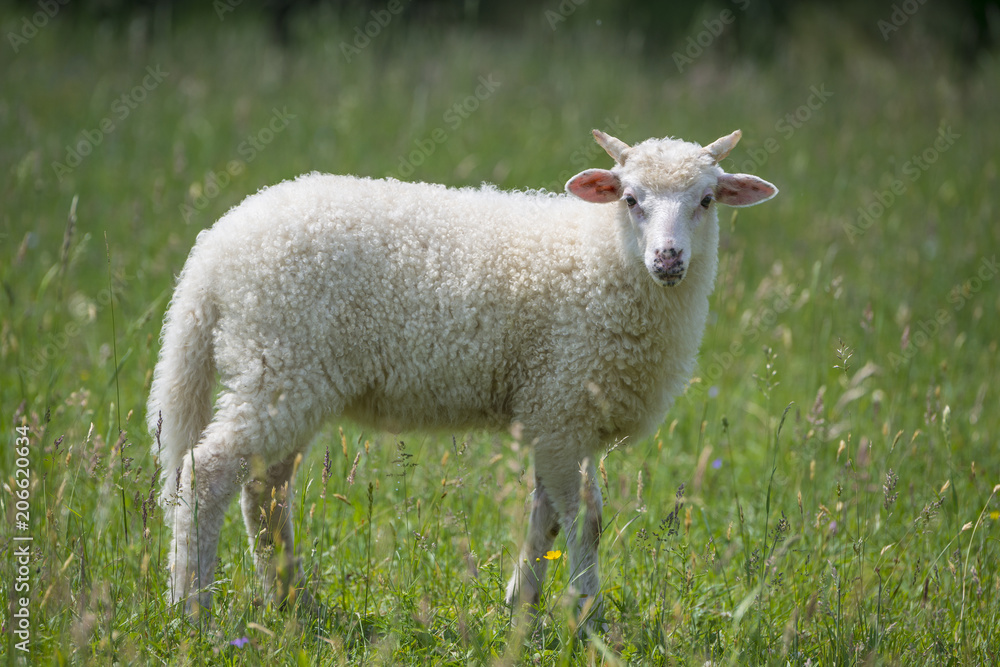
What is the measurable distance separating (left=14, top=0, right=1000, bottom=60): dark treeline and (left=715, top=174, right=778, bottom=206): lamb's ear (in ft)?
24.0

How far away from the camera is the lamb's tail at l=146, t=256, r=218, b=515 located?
288 cm

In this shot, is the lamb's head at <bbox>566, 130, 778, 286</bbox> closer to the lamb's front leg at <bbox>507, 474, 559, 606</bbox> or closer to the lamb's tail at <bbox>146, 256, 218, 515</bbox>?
the lamb's front leg at <bbox>507, 474, 559, 606</bbox>

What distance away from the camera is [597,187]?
3.10 m

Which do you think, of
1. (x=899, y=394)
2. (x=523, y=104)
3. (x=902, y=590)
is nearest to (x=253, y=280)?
(x=902, y=590)

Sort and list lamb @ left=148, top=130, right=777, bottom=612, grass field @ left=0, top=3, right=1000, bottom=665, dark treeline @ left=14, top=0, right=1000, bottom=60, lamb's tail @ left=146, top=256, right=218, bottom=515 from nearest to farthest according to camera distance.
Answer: grass field @ left=0, top=3, right=1000, bottom=665 → lamb @ left=148, top=130, right=777, bottom=612 → lamb's tail @ left=146, top=256, right=218, bottom=515 → dark treeline @ left=14, top=0, right=1000, bottom=60

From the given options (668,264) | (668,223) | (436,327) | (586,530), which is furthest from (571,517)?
(668,223)

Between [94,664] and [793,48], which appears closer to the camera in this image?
A: [94,664]

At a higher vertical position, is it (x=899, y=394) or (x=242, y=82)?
(x=242, y=82)

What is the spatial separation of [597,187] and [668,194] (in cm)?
28

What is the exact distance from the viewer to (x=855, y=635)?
2631 mm

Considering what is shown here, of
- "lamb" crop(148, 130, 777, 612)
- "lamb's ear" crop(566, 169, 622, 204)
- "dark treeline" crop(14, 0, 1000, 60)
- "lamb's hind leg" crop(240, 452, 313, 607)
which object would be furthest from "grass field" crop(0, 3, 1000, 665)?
"lamb's ear" crop(566, 169, 622, 204)

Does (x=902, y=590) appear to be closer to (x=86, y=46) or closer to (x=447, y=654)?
(x=447, y=654)

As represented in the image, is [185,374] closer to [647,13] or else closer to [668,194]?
[668,194]

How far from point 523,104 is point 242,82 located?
9.28 feet
